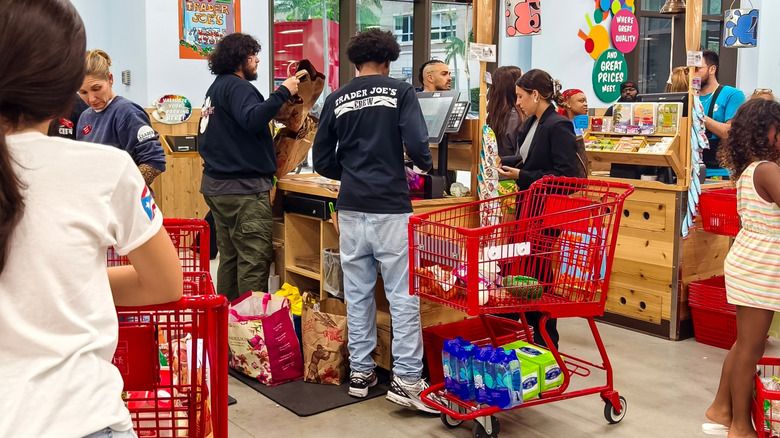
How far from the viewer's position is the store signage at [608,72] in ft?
36.3

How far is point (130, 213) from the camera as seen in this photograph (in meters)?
1.23

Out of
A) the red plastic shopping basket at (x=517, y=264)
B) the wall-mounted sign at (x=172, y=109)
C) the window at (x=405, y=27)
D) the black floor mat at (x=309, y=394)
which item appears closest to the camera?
the red plastic shopping basket at (x=517, y=264)

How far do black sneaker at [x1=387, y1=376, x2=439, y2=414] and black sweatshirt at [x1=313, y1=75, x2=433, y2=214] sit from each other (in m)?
0.82

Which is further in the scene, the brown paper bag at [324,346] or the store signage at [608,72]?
the store signage at [608,72]

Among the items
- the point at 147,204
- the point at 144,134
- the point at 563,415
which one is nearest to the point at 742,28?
the point at 563,415

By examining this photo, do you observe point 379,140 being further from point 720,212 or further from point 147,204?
point 147,204

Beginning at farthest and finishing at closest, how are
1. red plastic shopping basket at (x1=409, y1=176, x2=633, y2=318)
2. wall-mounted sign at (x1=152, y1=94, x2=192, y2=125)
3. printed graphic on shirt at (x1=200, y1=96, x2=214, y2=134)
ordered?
wall-mounted sign at (x1=152, y1=94, x2=192, y2=125) < printed graphic on shirt at (x1=200, y1=96, x2=214, y2=134) < red plastic shopping basket at (x1=409, y1=176, x2=633, y2=318)

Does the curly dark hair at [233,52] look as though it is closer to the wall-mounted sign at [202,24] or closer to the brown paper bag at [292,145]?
the brown paper bag at [292,145]

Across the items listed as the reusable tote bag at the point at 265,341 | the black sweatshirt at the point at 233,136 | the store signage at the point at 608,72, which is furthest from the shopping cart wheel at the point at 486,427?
the store signage at the point at 608,72

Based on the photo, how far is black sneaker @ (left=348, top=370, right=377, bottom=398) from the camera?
3951 millimetres

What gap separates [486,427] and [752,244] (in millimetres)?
1355

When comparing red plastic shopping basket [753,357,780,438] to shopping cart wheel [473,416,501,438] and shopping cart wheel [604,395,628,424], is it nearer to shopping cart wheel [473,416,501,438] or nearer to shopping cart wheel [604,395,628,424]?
shopping cart wheel [604,395,628,424]

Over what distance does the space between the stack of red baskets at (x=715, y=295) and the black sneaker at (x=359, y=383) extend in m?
2.11

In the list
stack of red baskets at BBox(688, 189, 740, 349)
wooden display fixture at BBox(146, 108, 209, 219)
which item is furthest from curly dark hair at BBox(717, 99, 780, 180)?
wooden display fixture at BBox(146, 108, 209, 219)
